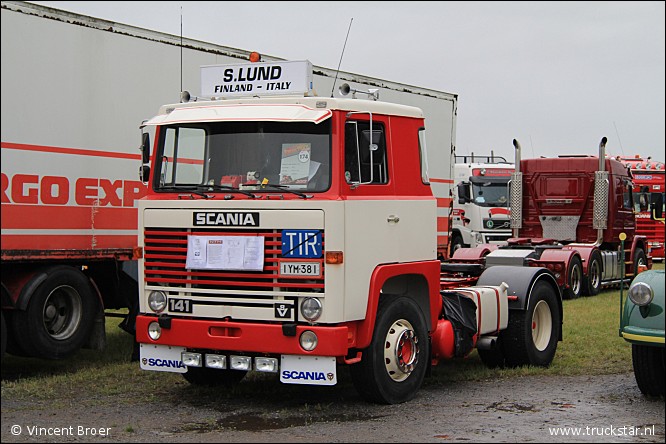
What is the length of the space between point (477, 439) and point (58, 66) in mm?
5966

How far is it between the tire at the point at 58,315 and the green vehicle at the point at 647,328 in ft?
18.5

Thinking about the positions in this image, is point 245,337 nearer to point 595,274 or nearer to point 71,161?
point 71,161

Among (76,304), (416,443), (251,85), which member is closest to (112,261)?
(76,304)

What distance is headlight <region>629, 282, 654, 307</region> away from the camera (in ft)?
26.7

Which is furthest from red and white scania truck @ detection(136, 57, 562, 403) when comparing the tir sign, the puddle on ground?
the puddle on ground

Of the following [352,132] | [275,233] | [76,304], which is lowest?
[76,304]

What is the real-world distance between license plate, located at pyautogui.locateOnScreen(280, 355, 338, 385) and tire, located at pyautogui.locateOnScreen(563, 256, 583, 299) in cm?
1197

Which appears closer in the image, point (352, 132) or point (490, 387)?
point (352, 132)

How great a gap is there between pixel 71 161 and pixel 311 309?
382 centimetres

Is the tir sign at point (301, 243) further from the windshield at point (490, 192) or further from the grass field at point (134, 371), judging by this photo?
the windshield at point (490, 192)

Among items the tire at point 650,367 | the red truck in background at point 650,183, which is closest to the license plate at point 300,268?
the tire at point 650,367

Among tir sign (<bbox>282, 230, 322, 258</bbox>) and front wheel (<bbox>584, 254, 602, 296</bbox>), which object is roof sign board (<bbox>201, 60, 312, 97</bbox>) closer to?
tir sign (<bbox>282, 230, 322, 258</bbox>)

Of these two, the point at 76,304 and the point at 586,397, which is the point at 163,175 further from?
the point at 586,397

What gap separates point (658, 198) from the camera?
14672 mm
